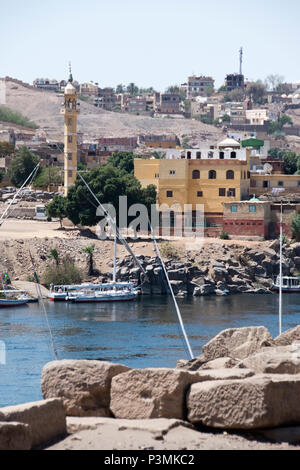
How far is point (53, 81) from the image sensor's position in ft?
436

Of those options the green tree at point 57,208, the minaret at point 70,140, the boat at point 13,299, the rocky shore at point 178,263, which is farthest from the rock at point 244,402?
the minaret at point 70,140

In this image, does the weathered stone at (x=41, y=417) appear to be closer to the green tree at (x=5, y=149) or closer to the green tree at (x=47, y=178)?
the green tree at (x=47, y=178)

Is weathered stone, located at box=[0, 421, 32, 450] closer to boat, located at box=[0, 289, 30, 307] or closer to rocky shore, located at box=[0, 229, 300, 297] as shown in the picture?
boat, located at box=[0, 289, 30, 307]

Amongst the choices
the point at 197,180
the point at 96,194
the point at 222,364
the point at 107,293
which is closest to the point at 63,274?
the point at 107,293

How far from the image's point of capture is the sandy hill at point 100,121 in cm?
10719

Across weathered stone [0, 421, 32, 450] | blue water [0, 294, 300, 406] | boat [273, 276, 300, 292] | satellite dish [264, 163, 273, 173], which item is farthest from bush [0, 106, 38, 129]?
weathered stone [0, 421, 32, 450]

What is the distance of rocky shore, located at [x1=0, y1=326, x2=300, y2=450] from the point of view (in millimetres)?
5891

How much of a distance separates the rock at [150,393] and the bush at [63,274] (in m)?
32.3

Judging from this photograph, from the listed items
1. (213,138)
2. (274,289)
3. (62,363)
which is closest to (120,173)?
(274,289)

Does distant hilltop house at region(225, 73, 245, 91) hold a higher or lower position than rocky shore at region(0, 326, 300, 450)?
higher

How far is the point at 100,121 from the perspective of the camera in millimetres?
111500

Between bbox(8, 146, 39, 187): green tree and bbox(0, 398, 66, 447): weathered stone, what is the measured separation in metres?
50.4
